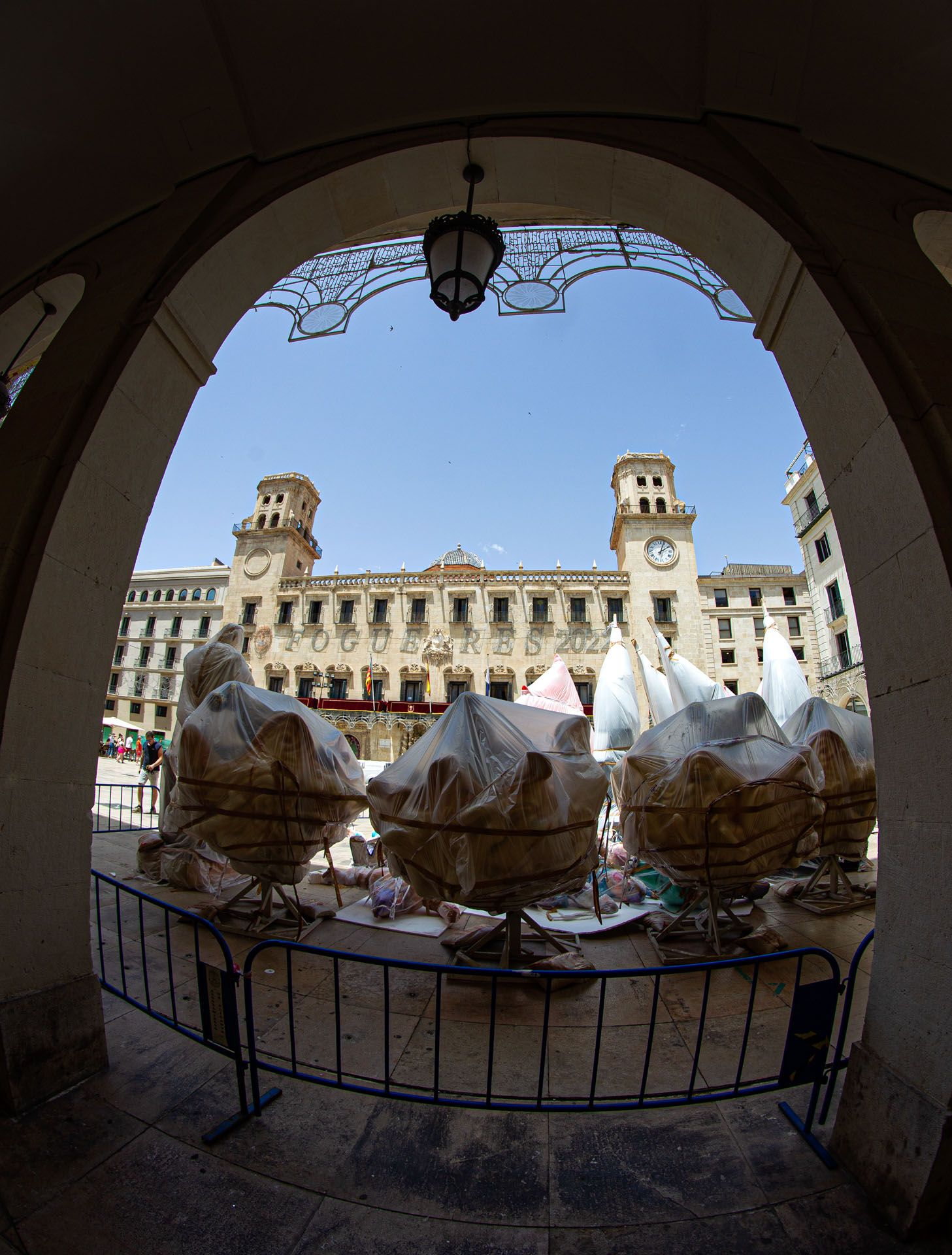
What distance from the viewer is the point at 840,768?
19.6ft

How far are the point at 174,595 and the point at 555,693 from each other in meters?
Result: 46.4

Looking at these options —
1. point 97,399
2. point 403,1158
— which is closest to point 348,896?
point 403,1158

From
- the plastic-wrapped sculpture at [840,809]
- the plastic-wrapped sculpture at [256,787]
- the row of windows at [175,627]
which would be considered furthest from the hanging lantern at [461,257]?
the row of windows at [175,627]

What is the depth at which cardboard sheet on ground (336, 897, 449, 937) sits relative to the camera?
16.7 ft

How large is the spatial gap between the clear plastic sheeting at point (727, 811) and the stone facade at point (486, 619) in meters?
27.0

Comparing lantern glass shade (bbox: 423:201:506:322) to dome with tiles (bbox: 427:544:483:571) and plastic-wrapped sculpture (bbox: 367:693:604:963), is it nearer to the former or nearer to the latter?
plastic-wrapped sculpture (bbox: 367:693:604:963)

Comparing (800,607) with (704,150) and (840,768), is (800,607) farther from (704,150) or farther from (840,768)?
(704,150)

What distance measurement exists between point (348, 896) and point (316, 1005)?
2.78 meters

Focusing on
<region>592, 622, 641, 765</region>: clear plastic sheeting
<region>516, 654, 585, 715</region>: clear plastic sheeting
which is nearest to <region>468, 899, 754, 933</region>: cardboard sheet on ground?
<region>516, 654, 585, 715</region>: clear plastic sheeting

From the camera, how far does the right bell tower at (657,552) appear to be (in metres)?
33.6

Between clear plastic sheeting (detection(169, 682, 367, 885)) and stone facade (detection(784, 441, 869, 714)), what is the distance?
28.4m

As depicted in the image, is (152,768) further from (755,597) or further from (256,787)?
(755,597)

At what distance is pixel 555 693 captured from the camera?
36.5 ft

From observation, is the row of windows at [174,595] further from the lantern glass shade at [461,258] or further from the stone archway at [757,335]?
the lantern glass shade at [461,258]
